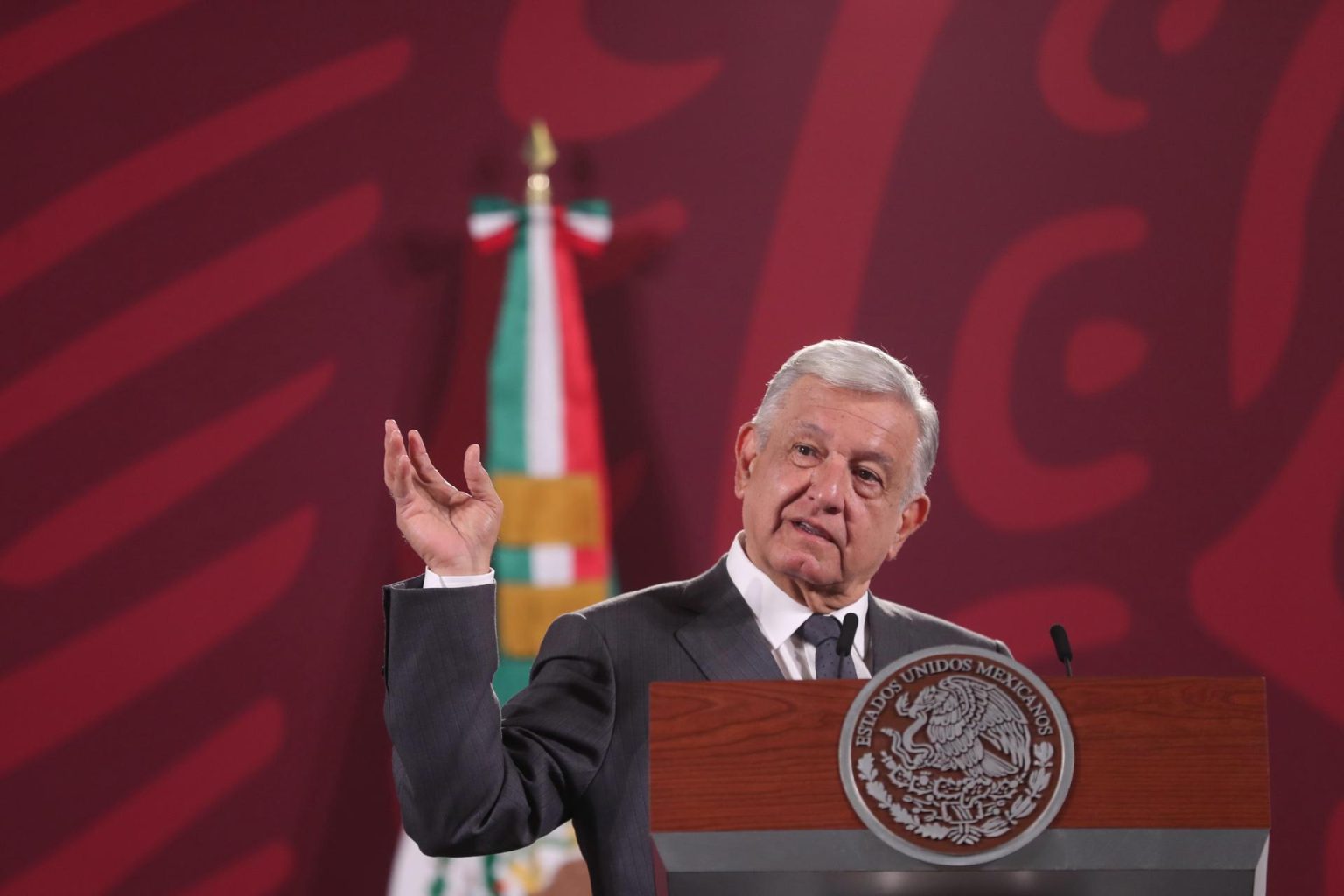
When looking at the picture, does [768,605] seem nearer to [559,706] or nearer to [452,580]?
[559,706]

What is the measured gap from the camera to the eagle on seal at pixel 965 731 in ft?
4.08

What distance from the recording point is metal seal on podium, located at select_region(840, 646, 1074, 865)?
1.23 meters

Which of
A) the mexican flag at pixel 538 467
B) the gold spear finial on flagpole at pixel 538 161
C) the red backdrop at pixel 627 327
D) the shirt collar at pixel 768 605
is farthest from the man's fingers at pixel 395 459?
the gold spear finial on flagpole at pixel 538 161

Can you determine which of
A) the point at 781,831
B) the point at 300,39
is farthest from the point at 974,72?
the point at 781,831

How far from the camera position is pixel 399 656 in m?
1.50

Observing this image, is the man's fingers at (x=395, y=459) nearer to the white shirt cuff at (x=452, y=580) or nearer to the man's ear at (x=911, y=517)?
the white shirt cuff at (x=452, y=580)

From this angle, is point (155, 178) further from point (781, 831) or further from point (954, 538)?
point (781, 831)

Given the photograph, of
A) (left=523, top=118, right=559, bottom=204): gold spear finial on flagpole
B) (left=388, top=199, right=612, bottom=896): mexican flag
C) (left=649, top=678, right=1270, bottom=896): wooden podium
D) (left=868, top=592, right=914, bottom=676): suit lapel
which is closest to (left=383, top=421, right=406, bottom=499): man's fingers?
(left=649, top=678, right=1270, bottom=896): wooden podium

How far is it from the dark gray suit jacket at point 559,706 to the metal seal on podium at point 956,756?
1.50ft

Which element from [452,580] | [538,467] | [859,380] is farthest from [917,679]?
[538,467]

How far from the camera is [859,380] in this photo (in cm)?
198

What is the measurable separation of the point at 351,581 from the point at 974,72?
202 cm

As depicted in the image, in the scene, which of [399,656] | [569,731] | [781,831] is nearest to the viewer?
[781,831]

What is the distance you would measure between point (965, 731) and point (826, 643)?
644 mm
